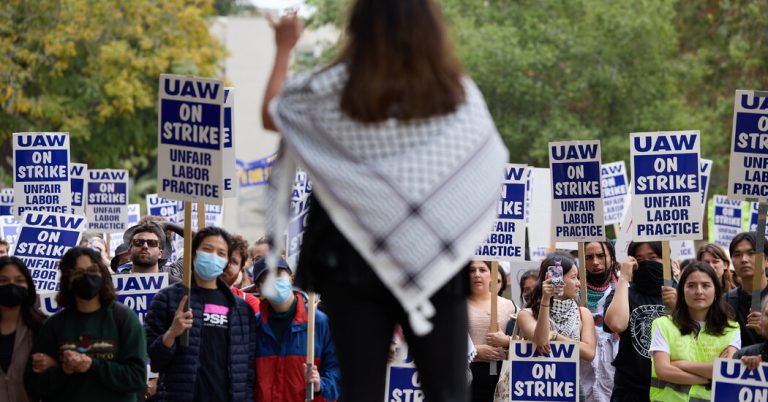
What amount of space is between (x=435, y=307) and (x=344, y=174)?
0.47 metres

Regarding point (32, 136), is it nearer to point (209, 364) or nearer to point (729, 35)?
point (209, 364)

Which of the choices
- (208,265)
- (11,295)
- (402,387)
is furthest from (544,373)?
(11,295)

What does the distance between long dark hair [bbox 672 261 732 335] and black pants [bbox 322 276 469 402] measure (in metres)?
6.20

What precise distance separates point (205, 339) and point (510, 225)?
4.48 meters

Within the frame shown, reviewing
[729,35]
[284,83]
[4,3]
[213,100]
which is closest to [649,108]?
[729,35]

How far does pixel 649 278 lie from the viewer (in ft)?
39.8

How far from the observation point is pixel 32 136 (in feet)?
50.1

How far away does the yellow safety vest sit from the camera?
33.8 ft

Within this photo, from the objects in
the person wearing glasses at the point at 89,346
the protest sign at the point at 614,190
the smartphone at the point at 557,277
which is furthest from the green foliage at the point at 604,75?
the person wearing glasses at the point at 89,346

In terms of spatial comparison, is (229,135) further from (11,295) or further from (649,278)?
(649,278)

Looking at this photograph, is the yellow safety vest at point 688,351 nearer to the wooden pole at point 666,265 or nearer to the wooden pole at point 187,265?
the wooden pole at point 666,265

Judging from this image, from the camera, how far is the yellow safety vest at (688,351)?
10297 mm

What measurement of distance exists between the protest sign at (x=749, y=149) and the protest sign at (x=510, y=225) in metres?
2.59

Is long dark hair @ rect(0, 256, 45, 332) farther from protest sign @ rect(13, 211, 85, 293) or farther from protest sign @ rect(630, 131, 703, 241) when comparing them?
protest sign @ rect(630, 131, 703, 241)
